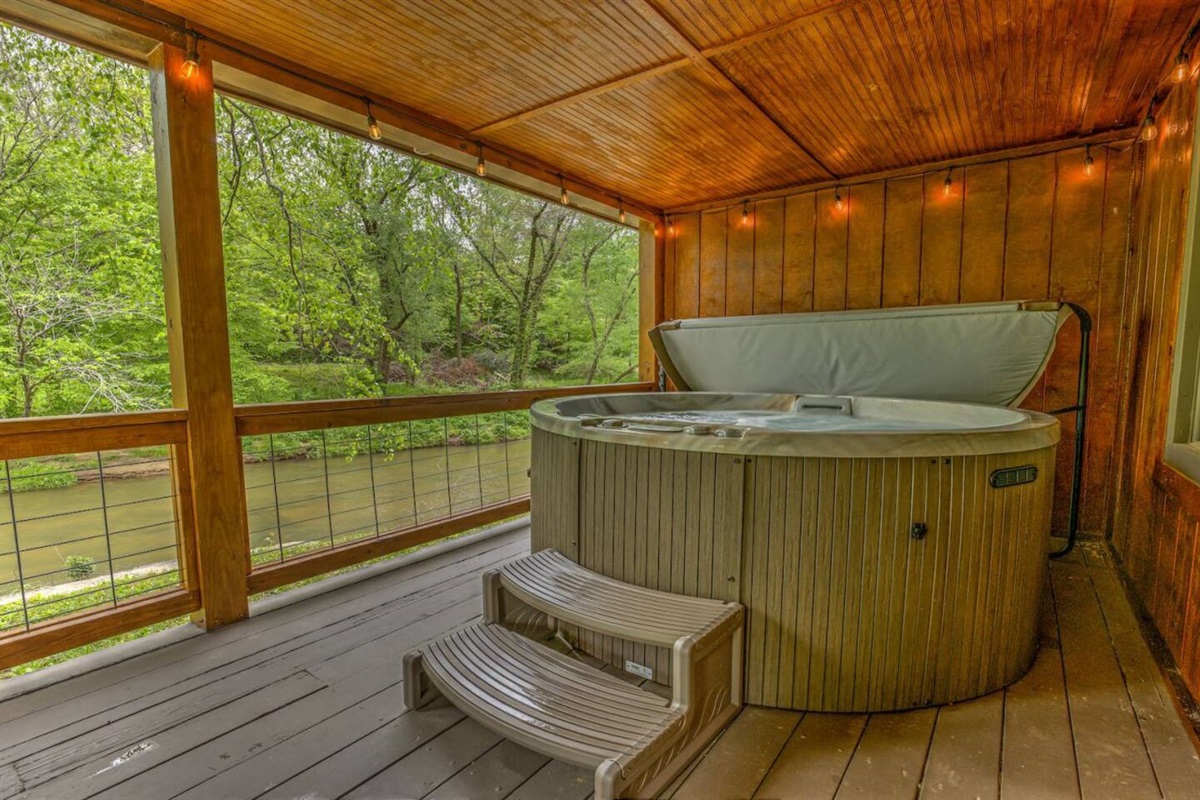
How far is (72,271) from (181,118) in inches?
168

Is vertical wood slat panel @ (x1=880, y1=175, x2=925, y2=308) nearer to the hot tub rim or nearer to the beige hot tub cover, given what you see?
the beige hot tub cover

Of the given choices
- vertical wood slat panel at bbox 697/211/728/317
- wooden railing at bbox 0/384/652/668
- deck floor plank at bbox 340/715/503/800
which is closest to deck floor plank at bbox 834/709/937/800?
deck floor plank at bbox 340/715/503/800

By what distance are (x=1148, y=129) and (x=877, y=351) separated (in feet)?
5.68

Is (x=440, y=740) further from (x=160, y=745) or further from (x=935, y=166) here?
(x=935, y=166)

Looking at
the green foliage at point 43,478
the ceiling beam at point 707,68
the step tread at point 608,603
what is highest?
the ceiling beam at point 707,68

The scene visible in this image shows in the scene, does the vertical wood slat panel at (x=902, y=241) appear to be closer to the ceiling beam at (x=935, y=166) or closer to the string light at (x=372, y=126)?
the ceiling beam at (x=935, y=166)

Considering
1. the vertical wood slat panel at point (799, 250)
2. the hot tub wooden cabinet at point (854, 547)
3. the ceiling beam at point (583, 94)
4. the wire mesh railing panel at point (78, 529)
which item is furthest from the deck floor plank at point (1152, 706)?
the wire mesh railing panel at point (78, 529)

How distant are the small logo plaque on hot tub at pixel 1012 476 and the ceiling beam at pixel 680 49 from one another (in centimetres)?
179

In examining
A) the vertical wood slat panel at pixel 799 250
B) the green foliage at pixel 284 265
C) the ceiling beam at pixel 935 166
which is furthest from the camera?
the green foliage at pixel 284 265

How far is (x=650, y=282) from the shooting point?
494cm

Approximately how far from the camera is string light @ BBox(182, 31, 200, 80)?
2123mm

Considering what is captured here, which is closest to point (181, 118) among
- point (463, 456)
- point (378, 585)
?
point (378, 585)

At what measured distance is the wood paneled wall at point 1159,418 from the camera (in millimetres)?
1801

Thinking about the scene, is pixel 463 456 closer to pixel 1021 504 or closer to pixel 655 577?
pixel 655 577
